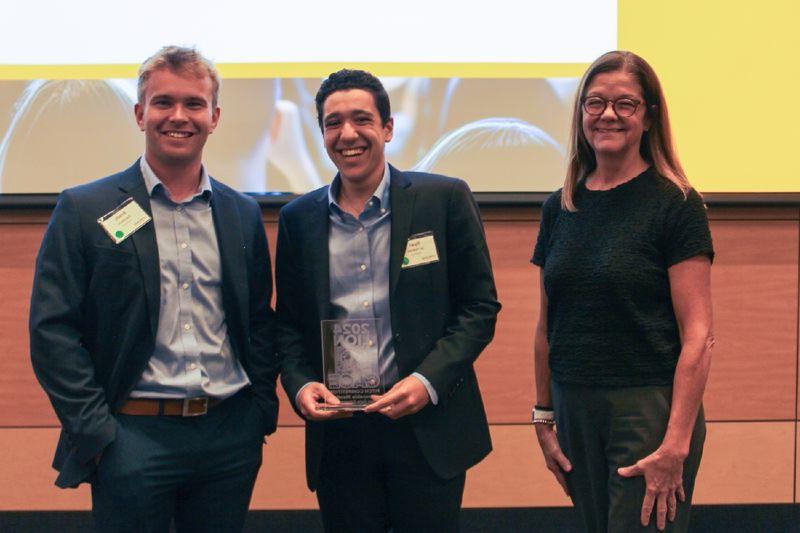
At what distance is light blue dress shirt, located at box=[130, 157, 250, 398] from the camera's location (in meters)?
1.81

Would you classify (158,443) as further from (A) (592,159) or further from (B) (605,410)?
(A) (592,159)

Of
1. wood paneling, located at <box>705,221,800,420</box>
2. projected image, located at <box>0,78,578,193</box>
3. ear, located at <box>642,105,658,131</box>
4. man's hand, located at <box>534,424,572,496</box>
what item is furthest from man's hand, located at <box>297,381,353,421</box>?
wood paneling, located at <box>705,221,800,420</box>

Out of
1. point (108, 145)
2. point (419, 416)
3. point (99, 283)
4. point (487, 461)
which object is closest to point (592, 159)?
point (419, 416)

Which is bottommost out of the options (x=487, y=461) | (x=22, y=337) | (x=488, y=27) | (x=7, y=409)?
(x=487, y=461)

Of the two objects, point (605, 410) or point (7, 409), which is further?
point (7, 409)

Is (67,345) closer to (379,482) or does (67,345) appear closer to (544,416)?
(379,482)

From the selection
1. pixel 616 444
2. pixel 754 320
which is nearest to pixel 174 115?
pixel 616 444

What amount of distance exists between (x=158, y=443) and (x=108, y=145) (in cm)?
168

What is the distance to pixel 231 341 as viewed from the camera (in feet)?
6.28

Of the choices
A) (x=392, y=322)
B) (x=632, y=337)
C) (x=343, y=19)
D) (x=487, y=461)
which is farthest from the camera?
(x=487, y=461)

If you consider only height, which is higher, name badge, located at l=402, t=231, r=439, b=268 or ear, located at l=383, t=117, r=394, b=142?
ear, located at l=383, t=117, r=394, b=142

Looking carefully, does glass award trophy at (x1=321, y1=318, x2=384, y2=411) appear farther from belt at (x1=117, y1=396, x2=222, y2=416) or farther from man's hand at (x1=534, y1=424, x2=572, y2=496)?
man's hand at (x1=534, y1=424, x2=572, y2=496)

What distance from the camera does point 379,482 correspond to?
1947 mm

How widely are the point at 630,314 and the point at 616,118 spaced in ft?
1.35
